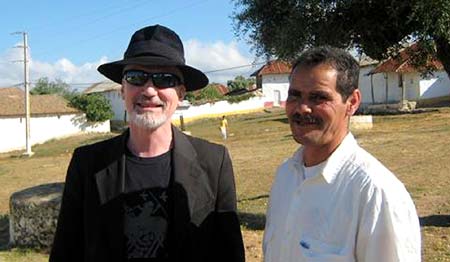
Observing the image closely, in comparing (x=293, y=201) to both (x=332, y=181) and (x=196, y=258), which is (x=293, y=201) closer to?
(x=332, y=181)

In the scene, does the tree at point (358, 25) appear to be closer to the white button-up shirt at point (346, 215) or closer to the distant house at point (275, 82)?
the white button-up shirt at point (346, 215)

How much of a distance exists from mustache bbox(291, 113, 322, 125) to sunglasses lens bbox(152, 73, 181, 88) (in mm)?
729

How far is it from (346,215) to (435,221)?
288 inches

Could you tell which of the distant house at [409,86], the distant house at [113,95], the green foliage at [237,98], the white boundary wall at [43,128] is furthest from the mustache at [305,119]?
the distant house at [113,95]

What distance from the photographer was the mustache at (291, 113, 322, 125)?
2443 millimetres

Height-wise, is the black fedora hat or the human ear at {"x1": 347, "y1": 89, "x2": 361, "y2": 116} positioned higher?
the black fedora hat

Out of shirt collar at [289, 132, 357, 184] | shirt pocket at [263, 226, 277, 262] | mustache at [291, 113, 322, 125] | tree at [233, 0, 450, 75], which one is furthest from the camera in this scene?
tree at [233, 0, 450, 75]

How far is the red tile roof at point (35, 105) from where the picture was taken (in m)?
63.8

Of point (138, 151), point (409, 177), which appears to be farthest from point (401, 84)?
point (138, 151)

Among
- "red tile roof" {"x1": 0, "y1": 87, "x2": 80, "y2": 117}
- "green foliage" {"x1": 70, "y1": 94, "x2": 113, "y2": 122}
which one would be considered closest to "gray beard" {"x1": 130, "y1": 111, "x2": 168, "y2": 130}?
"red tile roof" {"x1": 0, "y1": 87, "x2": 80, "y2": 117}

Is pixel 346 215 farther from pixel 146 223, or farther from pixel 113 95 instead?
pixel 113 95

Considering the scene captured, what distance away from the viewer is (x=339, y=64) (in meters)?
2.44

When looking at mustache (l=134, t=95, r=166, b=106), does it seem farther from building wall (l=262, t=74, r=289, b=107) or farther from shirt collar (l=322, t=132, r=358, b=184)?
building wall (l=262, t=74, r=289, b=107)

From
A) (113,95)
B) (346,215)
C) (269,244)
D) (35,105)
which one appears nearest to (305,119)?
(346,215)
